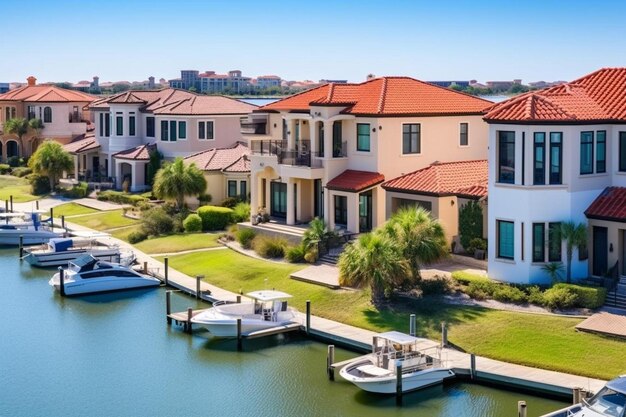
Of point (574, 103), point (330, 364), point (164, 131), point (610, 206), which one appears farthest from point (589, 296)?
point (164, 131)

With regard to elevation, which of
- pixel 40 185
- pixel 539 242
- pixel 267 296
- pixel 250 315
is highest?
pixel 539 242

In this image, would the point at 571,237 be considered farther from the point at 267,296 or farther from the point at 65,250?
the point at 65,250

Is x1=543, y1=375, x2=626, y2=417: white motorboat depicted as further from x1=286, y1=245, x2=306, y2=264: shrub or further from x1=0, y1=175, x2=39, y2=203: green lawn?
x1=0, y1=175, x2=39, y2=203: green lawn

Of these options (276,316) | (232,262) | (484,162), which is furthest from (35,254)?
(484,162)

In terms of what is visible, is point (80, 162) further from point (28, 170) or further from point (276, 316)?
point (276, 316)

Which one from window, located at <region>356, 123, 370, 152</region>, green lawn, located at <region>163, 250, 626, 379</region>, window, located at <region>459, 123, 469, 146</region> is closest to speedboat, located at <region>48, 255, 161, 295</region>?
green lawn, located at <region>163, 250, 626, 379</region>

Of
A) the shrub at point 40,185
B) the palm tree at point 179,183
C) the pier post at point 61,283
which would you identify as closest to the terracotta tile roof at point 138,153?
the shrub at point 40,185
